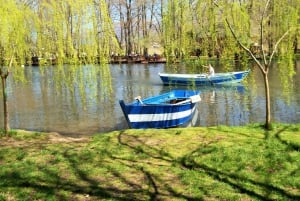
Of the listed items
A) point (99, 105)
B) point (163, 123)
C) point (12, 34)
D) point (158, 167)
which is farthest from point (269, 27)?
point (99, 105)

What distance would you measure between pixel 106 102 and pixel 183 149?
49.0ft

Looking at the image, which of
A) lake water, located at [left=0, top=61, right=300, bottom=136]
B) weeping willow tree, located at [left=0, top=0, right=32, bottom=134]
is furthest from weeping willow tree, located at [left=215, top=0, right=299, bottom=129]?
weeping willow tree, located at [left=0, top=0, right=32, bottom=134]

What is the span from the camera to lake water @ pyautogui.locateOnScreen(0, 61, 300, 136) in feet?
41.7

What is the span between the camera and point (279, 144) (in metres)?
7.52

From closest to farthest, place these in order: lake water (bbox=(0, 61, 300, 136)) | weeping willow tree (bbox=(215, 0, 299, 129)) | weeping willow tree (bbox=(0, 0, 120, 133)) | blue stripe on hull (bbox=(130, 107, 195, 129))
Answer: weeping willow tree (bbox=(215, 0, 299, 129)) → weeping willow tree (bbox=(0, 0, 120, 133)) → lake water (bbox=(0, 61, 300, 136)) → blue stripe on hull (bbox=(130, 107, 195, 129))

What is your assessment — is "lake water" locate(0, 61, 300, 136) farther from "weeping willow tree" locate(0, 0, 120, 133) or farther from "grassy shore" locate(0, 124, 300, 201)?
"grassy shore" locate(0, 124, 300, 201)

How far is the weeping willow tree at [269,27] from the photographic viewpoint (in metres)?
8.92

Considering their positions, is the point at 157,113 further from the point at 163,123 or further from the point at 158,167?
the point at 158,167

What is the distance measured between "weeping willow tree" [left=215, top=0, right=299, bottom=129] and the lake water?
9.71 feet

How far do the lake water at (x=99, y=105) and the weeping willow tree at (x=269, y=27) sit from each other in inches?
117

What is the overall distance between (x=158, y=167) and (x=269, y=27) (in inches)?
224

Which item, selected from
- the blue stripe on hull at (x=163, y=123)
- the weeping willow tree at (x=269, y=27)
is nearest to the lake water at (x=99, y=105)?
the blue stripe on hull at (x=163, y=123)

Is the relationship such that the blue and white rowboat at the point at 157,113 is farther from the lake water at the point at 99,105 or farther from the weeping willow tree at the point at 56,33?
the weeping willow tree at the point at 56,33

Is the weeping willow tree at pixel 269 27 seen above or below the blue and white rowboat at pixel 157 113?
above
